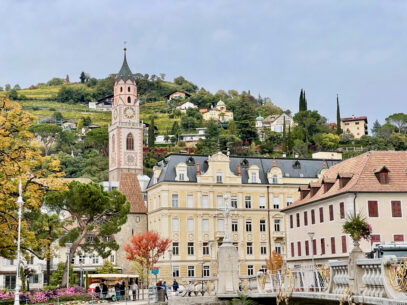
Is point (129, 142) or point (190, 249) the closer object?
point (190, 249)

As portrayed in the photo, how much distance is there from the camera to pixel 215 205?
264ft

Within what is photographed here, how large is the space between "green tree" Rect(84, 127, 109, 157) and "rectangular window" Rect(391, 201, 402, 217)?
5007 inches

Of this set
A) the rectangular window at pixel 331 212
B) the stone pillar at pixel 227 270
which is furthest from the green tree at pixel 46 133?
the stone pillar at pixel 227 270

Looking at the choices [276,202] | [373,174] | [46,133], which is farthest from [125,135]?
[373,174]

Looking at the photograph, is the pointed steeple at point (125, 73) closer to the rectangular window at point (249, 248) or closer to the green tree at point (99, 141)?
the green tree at point (99, 141)

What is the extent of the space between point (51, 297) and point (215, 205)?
3846 centimetres

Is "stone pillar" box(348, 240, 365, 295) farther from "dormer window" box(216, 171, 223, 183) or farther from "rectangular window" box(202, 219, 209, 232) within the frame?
"dormer window" box(216, 171, 223, 183)

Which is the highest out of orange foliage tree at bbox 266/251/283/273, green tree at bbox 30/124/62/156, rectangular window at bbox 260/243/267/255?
green tree at bbox 30/124/62/156

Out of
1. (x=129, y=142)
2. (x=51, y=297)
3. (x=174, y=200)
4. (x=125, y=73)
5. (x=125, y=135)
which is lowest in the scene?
(x=51, y=297)

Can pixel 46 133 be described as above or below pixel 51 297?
above

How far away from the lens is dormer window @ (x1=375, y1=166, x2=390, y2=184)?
54.4 meters

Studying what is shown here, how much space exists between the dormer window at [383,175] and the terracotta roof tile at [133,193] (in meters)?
39.8

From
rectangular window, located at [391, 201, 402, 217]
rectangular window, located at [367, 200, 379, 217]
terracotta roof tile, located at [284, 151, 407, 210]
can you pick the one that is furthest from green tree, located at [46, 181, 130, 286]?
rectangular window, located at [391, 201, 402, 217]

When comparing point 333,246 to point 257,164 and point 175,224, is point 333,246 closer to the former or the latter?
point 175,224
